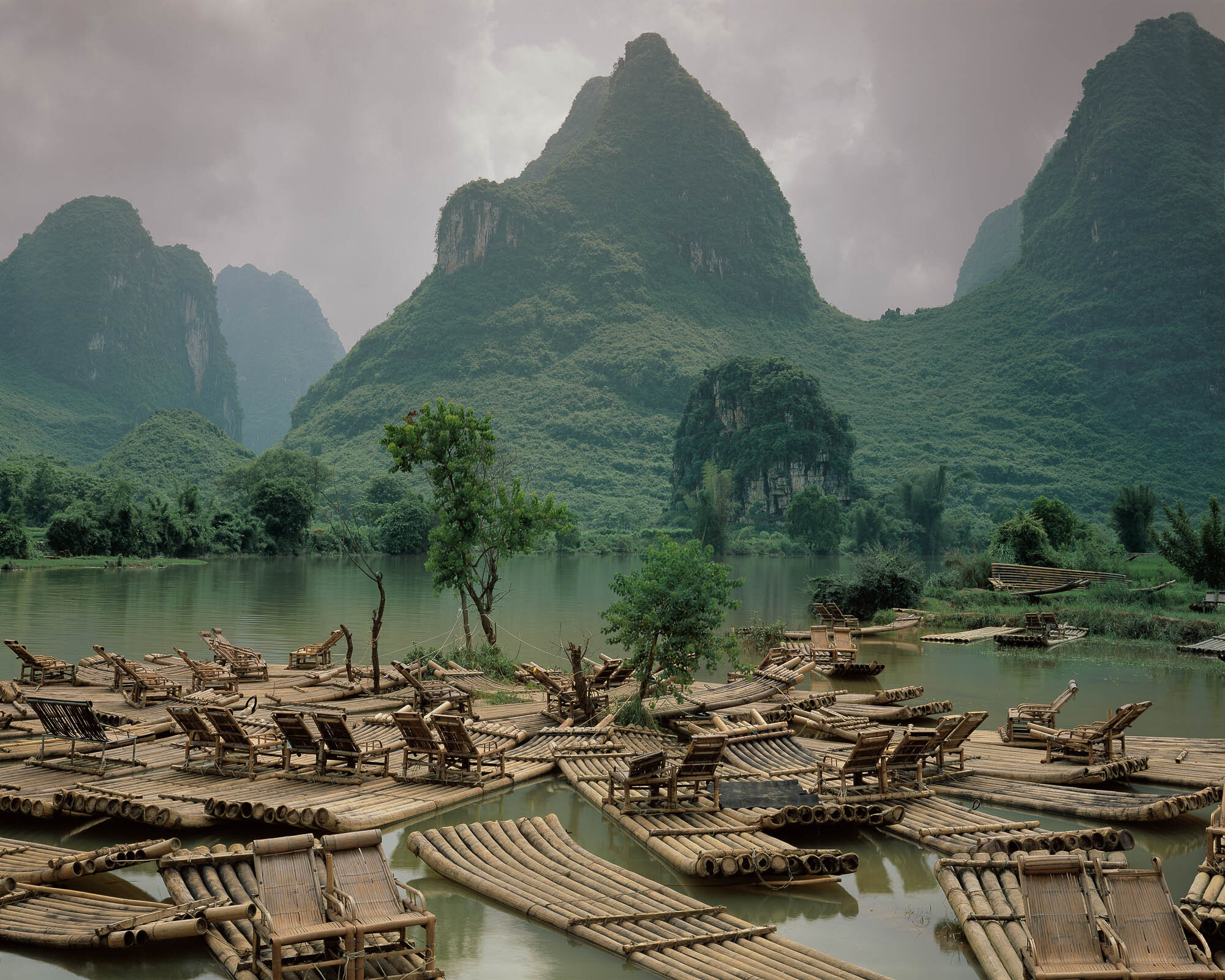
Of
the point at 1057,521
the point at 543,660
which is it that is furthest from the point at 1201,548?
the point at 543,660

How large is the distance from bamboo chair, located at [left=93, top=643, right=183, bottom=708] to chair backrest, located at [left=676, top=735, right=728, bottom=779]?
313 inches

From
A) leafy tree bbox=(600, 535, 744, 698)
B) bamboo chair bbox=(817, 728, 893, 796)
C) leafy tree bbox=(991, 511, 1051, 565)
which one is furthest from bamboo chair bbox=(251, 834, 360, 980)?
leafy tree bbox=(991, 511, 1051, 565)

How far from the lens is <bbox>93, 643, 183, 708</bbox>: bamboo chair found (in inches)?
532

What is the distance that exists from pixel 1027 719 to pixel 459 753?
7665 mm

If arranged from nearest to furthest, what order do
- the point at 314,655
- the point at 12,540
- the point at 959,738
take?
the point at 959,738
the point at 314,655
the point at 12,540

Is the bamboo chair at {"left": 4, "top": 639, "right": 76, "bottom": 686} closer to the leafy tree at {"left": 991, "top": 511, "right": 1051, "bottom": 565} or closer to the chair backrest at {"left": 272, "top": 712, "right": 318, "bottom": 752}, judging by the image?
the chair backrest at {"left": 272, "top": 712, "right": 318, "bottom": 752}

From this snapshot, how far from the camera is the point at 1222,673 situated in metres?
20.5

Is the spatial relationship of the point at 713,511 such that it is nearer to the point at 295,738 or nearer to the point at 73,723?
the point at 295,738

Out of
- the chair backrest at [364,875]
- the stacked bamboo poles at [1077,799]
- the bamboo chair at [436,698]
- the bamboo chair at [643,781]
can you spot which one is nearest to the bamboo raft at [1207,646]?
the stacked bamboo poles at [1077,799]

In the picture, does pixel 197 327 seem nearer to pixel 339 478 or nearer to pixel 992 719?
pixel 339 478

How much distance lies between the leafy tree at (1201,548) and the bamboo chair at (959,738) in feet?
77.6

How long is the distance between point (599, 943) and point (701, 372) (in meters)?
138

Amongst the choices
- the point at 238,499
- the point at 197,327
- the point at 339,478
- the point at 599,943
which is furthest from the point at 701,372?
the point at 599,943

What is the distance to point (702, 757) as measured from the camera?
9180mm
